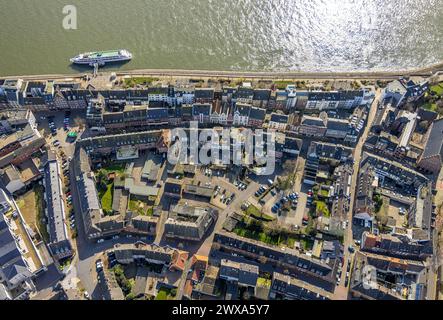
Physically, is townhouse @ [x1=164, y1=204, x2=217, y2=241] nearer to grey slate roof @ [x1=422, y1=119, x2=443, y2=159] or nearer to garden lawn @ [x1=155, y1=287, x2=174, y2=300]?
garden lawn @ [x1=155, y1=287, x2=174, y2=300]

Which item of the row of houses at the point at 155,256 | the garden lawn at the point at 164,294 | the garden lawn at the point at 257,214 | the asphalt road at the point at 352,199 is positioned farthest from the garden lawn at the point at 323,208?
the garden lawn at the point at 164,294

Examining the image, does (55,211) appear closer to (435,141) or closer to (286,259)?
(286,259)

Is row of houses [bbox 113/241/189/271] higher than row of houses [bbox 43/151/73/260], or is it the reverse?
row of houses [bbox 43/151/73/260]

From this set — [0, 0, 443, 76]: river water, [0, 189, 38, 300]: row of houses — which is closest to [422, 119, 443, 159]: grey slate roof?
[0, 0, 443, 76]: river water

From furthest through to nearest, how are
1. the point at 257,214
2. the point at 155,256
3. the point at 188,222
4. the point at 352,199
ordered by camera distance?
the point at 352,199
the point at 257,214
the point at 188,222
the point at 155,256

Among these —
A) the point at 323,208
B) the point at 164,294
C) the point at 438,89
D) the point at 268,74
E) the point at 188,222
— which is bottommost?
the point at 164,294

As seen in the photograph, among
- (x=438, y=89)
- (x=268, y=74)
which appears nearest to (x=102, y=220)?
(x=268, y=74)

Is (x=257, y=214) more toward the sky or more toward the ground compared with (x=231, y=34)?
more toward the ground

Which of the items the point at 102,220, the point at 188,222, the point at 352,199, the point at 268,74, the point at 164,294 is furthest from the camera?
the point at 268,74

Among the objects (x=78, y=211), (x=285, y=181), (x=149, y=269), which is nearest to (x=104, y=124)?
(x=78, y=211)
